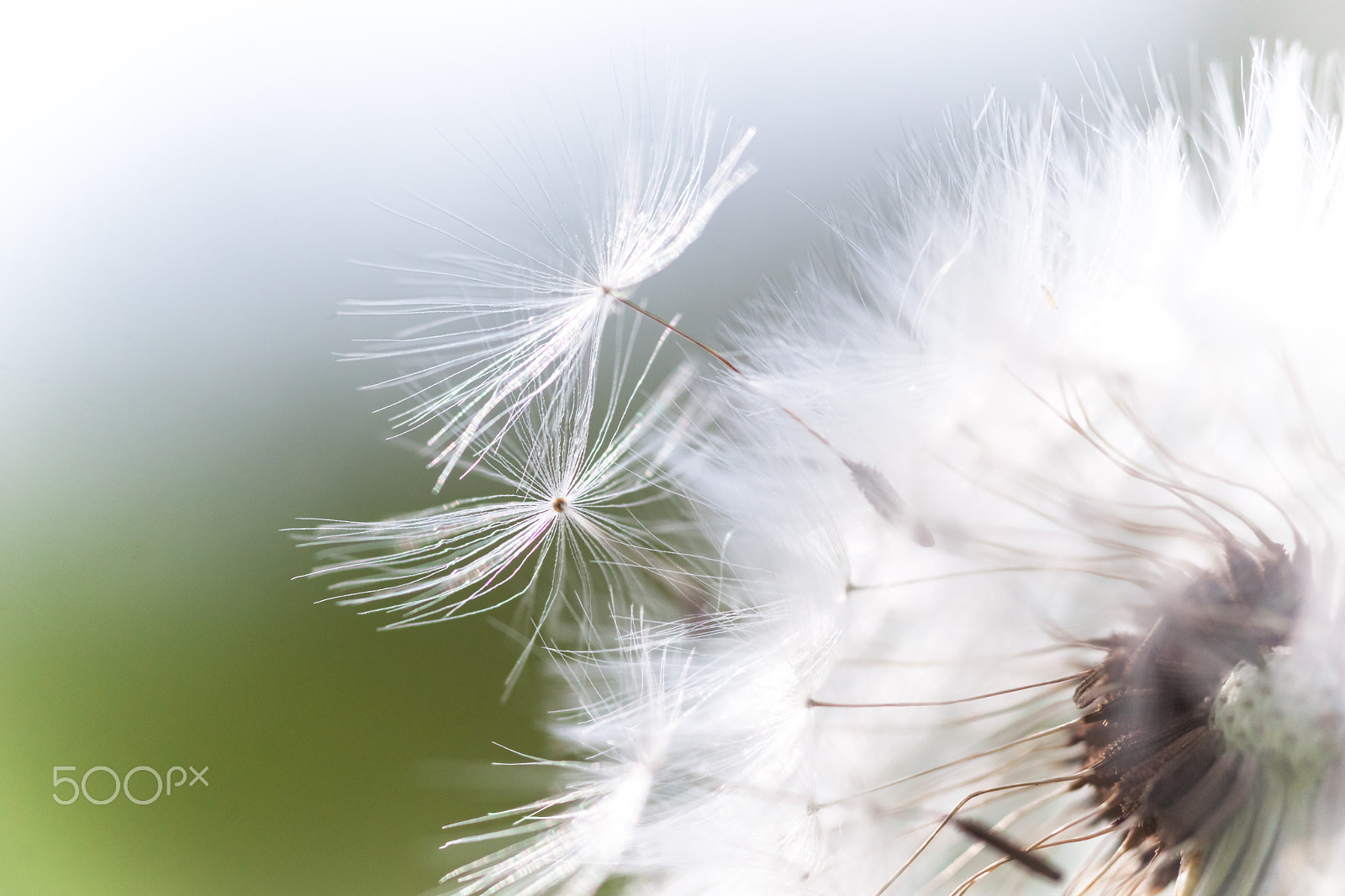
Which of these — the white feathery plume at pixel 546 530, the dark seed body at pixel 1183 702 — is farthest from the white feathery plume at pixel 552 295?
the dark seed body at pixel 1183 702

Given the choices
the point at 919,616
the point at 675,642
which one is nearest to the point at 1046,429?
the point at 919,616

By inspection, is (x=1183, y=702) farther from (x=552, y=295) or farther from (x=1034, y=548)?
(x=552, y=295)

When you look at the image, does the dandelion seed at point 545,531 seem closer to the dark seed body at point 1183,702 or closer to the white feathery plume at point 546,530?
the white feathery plume at point 546,530

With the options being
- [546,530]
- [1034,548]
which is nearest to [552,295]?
[546,530]

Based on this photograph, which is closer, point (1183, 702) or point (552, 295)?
point (1183, 702)

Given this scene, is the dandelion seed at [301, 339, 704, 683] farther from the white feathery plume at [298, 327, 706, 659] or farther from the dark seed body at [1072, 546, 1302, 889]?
the dark seed body at [1072, 546, 1302, 889]
